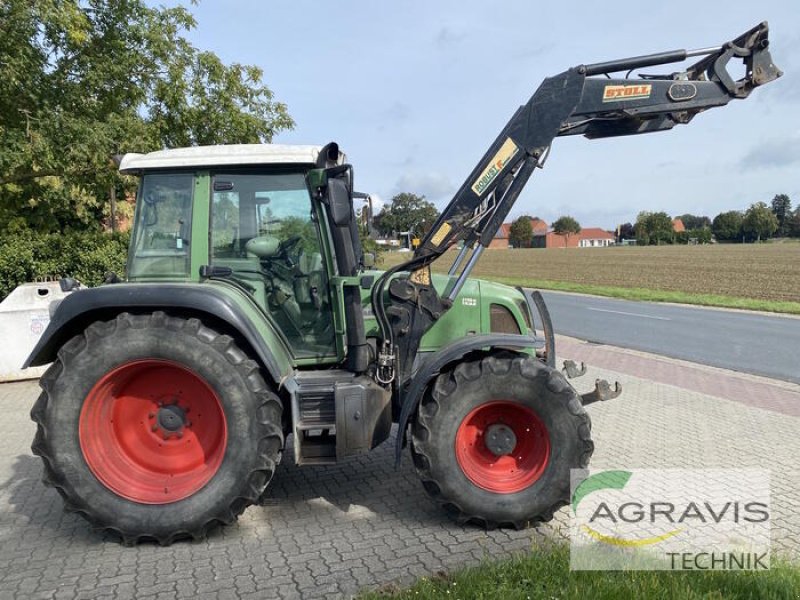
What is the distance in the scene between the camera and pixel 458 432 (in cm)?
389

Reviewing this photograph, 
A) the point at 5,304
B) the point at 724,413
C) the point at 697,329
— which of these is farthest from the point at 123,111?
the point at 697,329

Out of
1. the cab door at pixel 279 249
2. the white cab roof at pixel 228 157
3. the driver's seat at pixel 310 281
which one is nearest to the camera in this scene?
the white cab roof at pixel 228 157

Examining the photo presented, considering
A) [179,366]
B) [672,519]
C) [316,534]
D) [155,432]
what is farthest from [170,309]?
[672,519]

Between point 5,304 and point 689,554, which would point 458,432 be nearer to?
point 689,554

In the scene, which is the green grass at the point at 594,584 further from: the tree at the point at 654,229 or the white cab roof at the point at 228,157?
the tree at the point at 654,229

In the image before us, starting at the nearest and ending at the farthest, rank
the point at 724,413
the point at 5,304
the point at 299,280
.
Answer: the point at 299,280 → the point at 724,413 → the point at 5,304

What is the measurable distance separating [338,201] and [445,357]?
1.18 meters

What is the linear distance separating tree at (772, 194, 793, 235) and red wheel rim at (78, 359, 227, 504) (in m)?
133

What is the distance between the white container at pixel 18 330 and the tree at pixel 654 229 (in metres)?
117

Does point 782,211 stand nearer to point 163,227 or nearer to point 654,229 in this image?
point 654,229

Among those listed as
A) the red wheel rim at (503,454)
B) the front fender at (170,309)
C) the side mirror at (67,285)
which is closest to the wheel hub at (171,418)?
the front fender at (170,309)

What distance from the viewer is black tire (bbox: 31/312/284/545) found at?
3.67 meters

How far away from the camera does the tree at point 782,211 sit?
378ft

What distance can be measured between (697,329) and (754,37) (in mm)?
10808
